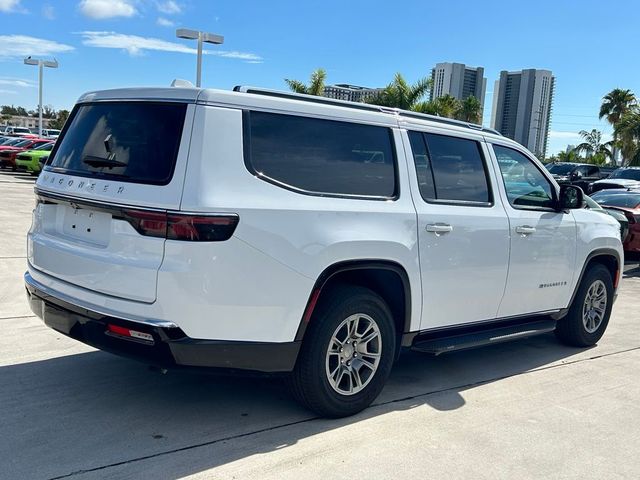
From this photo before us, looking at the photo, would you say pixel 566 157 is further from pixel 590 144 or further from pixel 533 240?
pixel 533 240

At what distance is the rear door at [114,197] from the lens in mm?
3537

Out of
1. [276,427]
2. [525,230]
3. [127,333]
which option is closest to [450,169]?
[525,230]

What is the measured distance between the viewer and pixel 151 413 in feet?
13.9

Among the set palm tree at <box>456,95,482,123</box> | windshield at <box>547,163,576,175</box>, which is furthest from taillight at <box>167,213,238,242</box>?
palm tree at <box>456,95,482,123</box>

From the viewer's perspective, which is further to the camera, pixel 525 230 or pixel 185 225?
pixel 525 230

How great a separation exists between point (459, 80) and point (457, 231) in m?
54.7

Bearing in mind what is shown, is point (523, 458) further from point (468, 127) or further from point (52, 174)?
point (52, 174)

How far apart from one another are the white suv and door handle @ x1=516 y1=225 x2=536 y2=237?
5 centimetres

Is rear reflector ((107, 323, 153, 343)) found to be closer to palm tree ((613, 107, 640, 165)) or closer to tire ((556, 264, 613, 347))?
tire ((556, 264, 613, 347))

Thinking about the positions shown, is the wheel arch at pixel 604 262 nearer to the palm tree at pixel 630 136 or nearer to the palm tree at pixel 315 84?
the palm tree at pixel 315 84

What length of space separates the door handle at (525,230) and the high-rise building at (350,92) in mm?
23902

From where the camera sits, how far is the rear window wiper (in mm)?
3828

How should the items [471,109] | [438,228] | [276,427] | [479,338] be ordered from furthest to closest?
[471,109] → [479,338] → [438,228] → [276,427]

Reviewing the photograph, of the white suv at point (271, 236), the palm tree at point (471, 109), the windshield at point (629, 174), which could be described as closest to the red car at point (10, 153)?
the windshield at point (629, 174)
